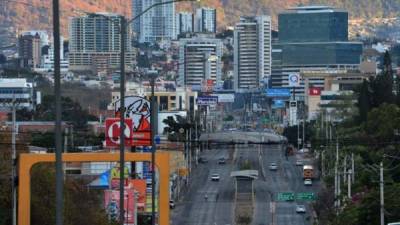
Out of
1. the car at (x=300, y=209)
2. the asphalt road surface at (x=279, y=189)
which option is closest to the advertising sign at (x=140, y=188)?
the asphalt road surface at (x=279, y=189)

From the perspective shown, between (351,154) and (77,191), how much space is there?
28183 millimetres

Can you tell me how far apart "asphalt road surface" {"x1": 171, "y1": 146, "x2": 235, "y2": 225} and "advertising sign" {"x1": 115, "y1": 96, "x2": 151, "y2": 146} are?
93.2ft

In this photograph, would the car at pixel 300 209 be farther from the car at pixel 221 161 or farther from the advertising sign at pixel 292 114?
the advertising sign at pixel 292 114

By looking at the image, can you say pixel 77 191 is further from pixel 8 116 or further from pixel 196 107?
pixel 196 107

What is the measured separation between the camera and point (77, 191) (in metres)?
45.0

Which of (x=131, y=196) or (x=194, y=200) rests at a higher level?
(x=131, y=196)

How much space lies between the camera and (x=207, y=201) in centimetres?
8044

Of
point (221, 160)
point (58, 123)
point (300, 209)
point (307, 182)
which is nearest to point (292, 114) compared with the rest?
point (221, 160)

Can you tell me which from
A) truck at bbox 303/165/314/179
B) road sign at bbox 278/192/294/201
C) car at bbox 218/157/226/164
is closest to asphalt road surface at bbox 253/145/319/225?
truck at bbox 303/165/314/179

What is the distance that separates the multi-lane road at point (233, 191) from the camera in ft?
229

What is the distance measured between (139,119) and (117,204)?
7.80 ft

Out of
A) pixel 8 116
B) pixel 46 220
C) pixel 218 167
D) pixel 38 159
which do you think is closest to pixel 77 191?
pixel 46 220

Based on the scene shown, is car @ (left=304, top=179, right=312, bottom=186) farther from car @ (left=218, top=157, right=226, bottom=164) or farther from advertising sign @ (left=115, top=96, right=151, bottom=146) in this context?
advertising sign @ (left=115, top=96, right=151, bottom=146)

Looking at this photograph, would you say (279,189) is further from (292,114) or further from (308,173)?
(292,114)
